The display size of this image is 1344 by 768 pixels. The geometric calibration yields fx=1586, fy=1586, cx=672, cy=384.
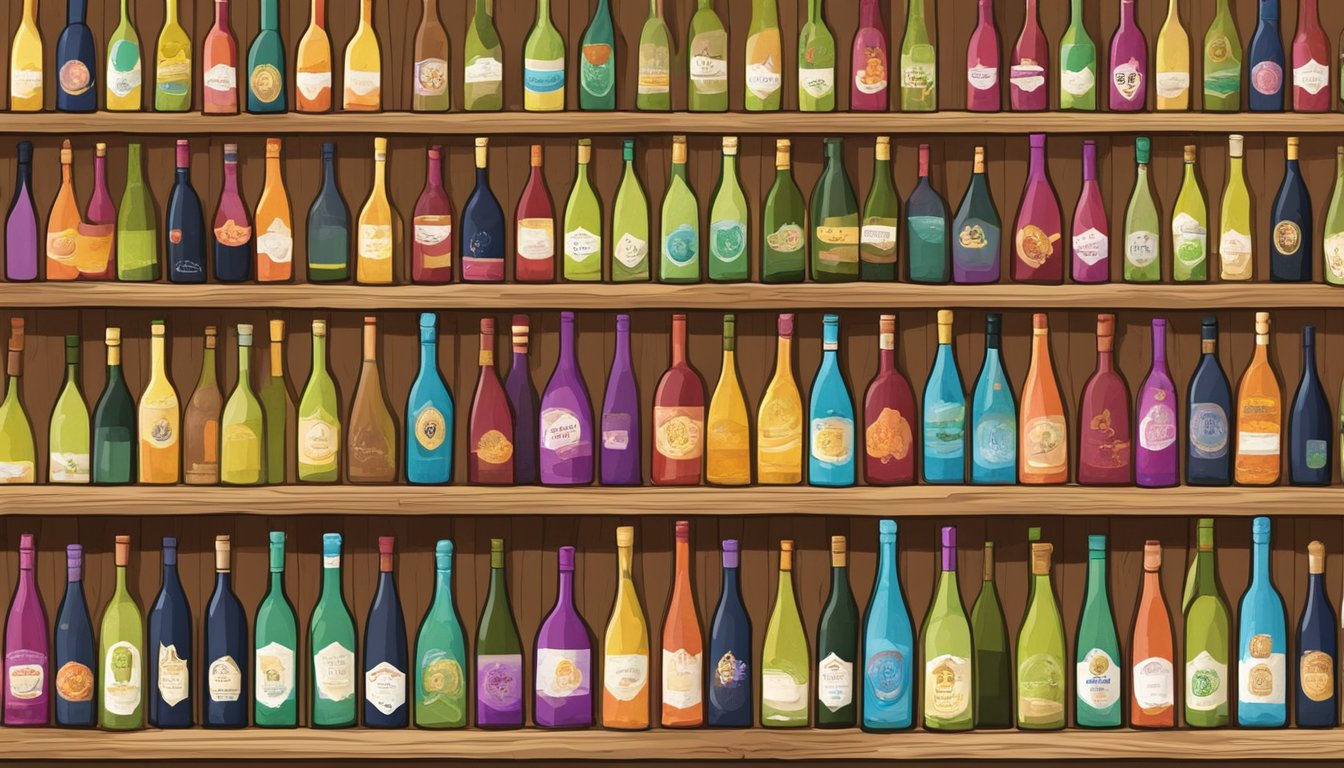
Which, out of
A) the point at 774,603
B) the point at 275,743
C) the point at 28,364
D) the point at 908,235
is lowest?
the point at 275,743

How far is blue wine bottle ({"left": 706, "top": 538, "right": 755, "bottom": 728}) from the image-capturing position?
1903mm

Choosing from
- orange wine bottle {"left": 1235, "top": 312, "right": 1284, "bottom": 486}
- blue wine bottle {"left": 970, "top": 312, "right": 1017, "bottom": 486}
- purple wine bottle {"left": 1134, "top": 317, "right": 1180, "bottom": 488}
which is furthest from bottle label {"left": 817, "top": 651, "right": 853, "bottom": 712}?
orange wine bottle {"left": 1235, "top": 312, "right": 1284, "bottom": 486}

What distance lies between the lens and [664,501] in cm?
185

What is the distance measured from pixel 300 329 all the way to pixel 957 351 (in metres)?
0.82

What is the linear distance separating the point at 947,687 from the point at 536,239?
728 millimetres

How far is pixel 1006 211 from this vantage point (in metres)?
1.97

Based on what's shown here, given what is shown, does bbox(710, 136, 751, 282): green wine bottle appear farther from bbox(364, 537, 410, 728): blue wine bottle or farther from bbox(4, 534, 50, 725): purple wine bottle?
bbox(4, 534, 50, 725): purple wine bottle

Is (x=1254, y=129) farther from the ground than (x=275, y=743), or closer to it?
farther from the ground

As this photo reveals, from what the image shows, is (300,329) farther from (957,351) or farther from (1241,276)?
(1241,276)

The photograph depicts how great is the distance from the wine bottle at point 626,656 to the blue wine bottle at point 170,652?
50 centimetres

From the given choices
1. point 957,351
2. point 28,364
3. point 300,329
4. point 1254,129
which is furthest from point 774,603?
point 28,364

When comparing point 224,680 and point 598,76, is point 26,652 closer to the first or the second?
point 224,680

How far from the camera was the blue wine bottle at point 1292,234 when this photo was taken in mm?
1911

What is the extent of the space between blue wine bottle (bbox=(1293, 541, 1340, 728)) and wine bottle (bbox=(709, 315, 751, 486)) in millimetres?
685
